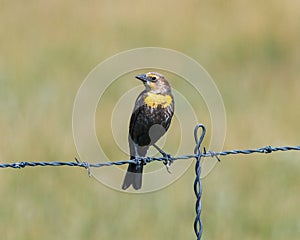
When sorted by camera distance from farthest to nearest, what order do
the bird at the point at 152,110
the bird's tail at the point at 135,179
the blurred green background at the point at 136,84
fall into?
the blurred green background at the point at 136,84 < the bird at the point at 152,110 < the bird's tail at the point at 135,179

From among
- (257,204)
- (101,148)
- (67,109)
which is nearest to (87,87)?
(67,109)

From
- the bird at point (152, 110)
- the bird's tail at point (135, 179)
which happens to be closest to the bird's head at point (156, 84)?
the bird at point (152, 110)

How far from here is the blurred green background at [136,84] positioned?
252 inches

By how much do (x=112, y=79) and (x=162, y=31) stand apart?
224 centimetres

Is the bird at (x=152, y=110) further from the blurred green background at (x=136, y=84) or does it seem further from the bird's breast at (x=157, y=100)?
the blurred green background at (x=136, y=84)

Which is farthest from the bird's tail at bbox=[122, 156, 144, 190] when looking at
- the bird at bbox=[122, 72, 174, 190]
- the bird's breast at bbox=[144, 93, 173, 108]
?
the bird's breast at bbox=[144, 93, 173, 108]

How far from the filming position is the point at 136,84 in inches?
364

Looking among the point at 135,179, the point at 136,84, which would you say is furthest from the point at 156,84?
the point at 136,84

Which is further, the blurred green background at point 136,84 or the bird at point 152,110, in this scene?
the blurred green background at point 136,84

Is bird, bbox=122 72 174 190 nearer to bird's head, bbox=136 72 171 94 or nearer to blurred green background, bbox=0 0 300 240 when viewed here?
bird's head, bbox=136 72 171 94

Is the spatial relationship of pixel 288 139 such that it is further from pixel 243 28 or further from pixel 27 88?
pixel 243 28

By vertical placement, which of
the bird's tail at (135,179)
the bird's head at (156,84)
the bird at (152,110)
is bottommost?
the bird's tail at (135,179)

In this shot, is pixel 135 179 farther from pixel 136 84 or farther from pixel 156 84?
pixel 136 84

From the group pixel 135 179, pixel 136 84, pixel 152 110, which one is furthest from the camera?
pixel 136 84
